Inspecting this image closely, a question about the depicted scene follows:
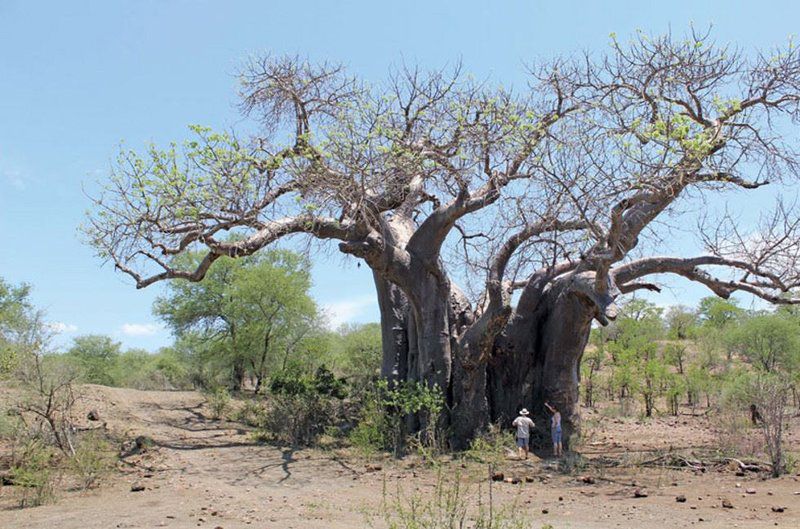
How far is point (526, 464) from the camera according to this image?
9.62 meters

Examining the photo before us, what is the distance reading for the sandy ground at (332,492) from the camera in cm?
617

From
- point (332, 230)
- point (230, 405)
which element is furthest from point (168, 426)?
point (332, 230)

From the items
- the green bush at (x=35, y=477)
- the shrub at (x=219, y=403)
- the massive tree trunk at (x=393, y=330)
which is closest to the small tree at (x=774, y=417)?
the massive tree trunk at (x=393, y=330)

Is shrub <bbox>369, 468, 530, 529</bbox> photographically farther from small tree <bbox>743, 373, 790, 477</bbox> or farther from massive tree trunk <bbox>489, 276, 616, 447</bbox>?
small tree <bbox>743, 373, 790, 477</bbox>

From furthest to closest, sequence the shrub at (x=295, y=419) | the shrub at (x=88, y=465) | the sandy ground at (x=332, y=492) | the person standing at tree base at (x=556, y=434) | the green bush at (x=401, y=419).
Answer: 1. the shrub at (x=295, y=419)
2. the person standing at tree base at (x=556, y=434)
3. the green bush at (x=401, y=419)
4. the shrub at (x=88, y=465)
5. the sandy ground at (x=332, y=492)

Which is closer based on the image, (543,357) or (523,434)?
(523,434)

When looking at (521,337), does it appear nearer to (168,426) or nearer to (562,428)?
(562,428)

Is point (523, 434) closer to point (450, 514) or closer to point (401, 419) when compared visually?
point (401, 419)

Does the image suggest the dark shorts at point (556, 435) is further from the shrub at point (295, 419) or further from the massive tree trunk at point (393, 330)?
the shrub at point (295, 419)

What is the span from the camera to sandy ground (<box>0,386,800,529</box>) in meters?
6.17

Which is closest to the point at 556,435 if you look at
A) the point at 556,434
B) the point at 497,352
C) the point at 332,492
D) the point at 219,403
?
the point at 556,434

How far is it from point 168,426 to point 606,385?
48.0 ft

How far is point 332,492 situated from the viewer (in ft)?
26.2

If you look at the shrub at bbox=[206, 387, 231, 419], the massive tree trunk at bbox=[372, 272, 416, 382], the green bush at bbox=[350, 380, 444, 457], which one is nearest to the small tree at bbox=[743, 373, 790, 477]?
the green bush at bbox=[350, 380, 444, 457]
